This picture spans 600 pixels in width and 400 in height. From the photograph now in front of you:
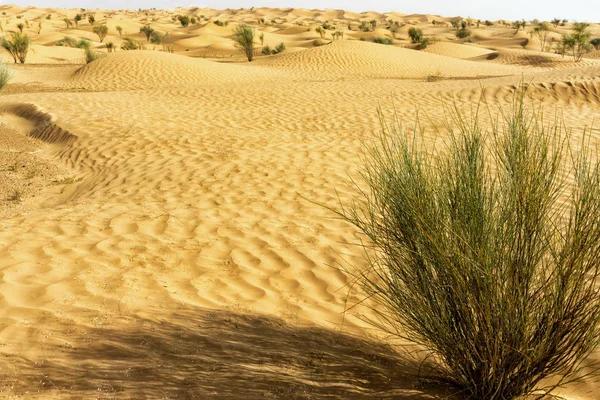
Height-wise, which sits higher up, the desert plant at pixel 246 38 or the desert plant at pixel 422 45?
the desert plant at pixel 246 38

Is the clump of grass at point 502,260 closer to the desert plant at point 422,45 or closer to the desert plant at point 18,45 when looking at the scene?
the desert plant at point 18,45

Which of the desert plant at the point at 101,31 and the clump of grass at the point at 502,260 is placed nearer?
the clump of grass at the point at 502,260

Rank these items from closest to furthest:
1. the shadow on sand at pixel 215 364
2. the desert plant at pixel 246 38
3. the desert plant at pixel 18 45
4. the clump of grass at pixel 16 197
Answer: the shadow on sand at pixel 215 364, the clump of grass at pixel 16 197, the desert plant at pixel 18 45, the desert plant at pixel 246 38

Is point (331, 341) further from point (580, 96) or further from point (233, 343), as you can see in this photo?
point (580, 96)

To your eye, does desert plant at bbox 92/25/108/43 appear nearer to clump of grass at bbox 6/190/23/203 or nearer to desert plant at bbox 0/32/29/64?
desert plant at bbox 0/32/29/64

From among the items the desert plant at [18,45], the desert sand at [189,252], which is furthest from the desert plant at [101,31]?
the desert sand at [189,252]

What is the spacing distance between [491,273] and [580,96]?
14.3m

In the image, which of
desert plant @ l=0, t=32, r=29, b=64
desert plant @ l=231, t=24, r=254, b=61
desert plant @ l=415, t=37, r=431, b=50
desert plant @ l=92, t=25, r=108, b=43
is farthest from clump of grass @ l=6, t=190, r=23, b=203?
desert plant @ l=92, t=25, r=108, b=43

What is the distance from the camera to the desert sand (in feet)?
10.8

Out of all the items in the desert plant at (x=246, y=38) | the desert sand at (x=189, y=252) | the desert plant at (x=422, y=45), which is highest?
the desert plant at (x=246, y=38)

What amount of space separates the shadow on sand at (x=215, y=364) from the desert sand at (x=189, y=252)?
0.01 meters

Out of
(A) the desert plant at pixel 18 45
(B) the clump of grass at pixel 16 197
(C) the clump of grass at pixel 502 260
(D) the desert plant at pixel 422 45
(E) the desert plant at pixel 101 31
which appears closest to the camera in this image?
(C) the clump of grass at pixel 502 260

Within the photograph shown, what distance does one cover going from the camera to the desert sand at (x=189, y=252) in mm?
3277

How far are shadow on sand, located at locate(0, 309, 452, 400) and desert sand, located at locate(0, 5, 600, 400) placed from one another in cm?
1
